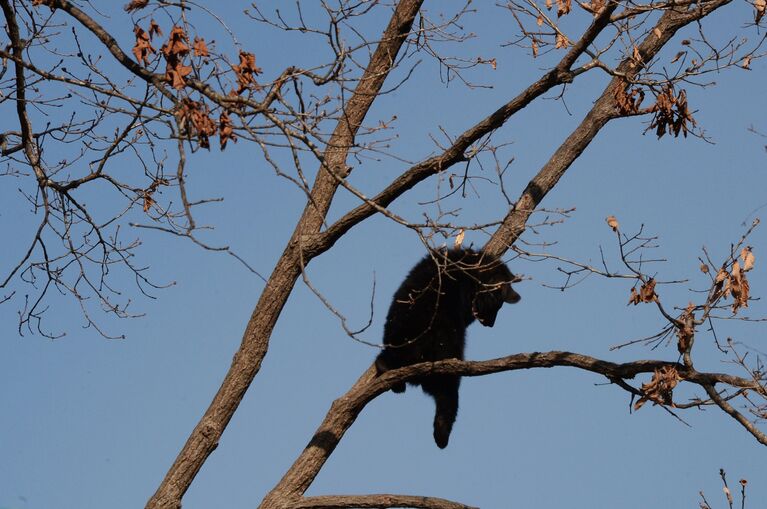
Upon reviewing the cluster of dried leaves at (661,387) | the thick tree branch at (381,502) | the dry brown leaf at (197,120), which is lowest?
the thick tree branch at (381,502)

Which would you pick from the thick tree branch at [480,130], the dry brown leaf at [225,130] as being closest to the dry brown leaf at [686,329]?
the thick tree branch at [480,130]

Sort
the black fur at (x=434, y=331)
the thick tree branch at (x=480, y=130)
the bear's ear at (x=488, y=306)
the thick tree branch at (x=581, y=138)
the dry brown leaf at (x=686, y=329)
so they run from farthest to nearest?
1. the bear's ear at (x=488, y=306)
2. the thick tree branch at (x=581, y=138)
3. the black fur at (x=434, y=331)
4. the thick tree branch at (x=480, y=130)
5. the dry brown leaf at (x=686, y=329)

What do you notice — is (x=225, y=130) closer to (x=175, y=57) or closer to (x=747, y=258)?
(x=175, y=57)

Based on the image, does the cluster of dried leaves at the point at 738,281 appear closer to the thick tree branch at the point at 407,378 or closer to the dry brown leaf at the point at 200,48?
the thick tree branch at the point at 407,378

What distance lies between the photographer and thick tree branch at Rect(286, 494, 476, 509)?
670 centimetres

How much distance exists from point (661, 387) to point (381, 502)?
6.51ft

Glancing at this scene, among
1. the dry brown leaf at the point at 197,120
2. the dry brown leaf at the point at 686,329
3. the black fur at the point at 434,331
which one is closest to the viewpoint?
the dry brown leaf at the point at 197,120

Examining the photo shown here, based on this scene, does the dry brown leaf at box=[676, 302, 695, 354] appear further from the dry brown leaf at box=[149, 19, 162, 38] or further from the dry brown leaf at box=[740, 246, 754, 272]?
the dry brown leaf at box=[149, 19, 162, 38]

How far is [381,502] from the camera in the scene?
6.71 m

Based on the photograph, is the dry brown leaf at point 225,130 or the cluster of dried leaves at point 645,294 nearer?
the dry brown leaf at point 225,130

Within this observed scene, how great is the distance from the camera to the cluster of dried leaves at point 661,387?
5895mm

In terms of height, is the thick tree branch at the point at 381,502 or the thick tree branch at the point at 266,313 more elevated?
the thick tree branch at the point at 266,313

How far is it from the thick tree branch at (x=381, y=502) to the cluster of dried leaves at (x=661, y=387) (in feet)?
4.87

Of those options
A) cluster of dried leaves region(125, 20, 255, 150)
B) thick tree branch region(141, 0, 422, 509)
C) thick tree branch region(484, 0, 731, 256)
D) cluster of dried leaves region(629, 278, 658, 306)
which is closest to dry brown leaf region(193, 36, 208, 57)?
cluster of dried leaves region(125, 20, 255, 150)
